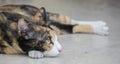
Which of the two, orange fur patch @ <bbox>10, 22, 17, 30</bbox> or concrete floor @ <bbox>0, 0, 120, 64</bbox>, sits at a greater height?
orange fur patch @ <bbox>10, 22, 17, 30</bbox>

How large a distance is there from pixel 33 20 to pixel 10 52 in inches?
10.9

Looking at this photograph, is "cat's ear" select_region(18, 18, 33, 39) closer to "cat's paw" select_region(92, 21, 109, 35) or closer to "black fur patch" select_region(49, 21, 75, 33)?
"black fur patch" select_region(49, 21, 75, 33)

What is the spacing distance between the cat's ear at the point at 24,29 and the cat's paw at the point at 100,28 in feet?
2.57

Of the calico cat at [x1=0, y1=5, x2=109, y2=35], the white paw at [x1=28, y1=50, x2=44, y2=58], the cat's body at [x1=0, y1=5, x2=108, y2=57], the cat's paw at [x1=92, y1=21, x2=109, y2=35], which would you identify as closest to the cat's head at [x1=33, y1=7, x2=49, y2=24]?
the cat's body at [x1=0, y1=5, x2=108, y2=57]

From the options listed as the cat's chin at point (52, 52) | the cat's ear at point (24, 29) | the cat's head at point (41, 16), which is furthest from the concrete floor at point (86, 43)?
the cat's head at point (41, 16)

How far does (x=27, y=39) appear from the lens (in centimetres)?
231

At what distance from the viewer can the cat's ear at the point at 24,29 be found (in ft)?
7.59

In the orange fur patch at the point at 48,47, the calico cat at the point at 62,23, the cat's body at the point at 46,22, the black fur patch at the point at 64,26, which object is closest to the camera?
the orange fur patch at the point at 48,47

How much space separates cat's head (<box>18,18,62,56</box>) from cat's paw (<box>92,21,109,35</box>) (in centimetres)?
68

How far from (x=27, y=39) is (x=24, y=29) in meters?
0.07

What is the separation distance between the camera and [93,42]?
279 centimetres

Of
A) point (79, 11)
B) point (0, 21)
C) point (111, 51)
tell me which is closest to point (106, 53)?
point (111, 51)

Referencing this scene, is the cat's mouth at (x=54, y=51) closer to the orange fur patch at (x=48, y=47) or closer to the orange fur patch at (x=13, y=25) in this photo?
the orange fur patch at (x=48, y=47)

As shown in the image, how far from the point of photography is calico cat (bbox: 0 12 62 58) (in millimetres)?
2314
